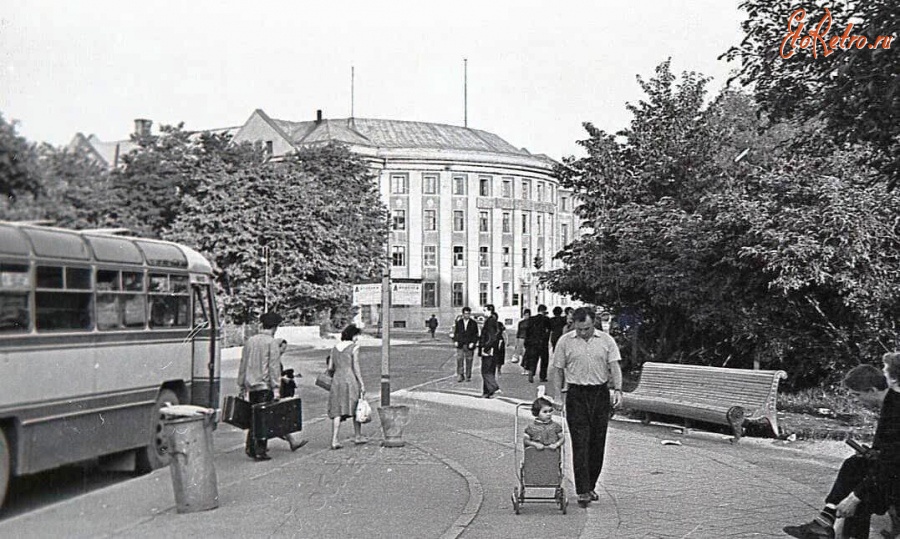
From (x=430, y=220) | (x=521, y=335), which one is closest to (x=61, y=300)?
(x=430, y=220)

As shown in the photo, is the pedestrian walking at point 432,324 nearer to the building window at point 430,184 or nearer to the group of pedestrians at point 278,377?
the group of pedestrians at point 278,377

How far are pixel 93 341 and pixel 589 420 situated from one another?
18.0 ft

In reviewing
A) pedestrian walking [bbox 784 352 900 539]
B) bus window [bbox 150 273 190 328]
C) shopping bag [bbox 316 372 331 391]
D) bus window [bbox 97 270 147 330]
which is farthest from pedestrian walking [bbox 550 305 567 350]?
bus window [bbox 97 270 147 330]

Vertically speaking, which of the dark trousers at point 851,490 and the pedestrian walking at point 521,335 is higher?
the pedestrian walking at point 521,335

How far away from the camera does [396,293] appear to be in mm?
8609

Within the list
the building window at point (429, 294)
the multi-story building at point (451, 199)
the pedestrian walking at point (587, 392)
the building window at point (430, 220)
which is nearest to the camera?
the multi-story building at point (451, 199)

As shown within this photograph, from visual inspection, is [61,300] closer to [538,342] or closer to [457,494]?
[457,494]

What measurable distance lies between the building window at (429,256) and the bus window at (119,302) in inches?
154

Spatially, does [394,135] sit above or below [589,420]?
above

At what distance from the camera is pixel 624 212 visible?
17719mm

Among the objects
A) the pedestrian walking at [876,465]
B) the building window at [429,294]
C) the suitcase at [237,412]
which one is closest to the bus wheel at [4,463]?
the pedestrian walking at [876,465]

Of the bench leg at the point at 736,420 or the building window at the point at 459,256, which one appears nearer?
the building window at the point at 459,256

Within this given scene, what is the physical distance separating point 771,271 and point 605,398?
622 cm

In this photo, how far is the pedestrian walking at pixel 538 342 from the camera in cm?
1699
